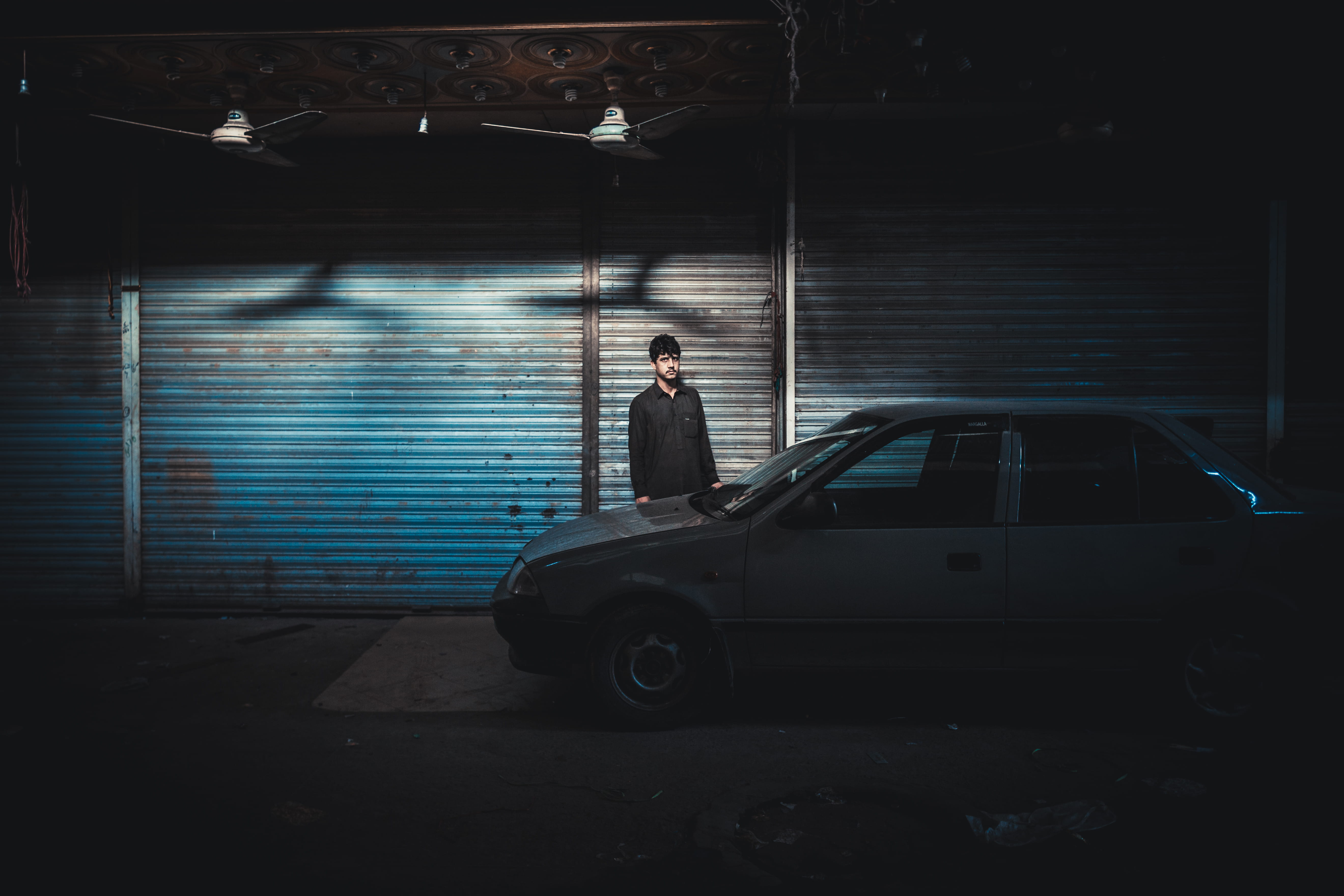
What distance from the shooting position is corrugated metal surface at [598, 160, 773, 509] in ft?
21.4

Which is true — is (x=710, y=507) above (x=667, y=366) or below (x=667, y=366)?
below

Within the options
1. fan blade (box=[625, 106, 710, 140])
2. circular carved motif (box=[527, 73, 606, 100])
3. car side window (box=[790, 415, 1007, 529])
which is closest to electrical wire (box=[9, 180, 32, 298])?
circular carved motif (box=[527, 73, 606, 100])

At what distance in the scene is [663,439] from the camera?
18.4 feet

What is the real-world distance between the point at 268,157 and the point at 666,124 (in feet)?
9.47

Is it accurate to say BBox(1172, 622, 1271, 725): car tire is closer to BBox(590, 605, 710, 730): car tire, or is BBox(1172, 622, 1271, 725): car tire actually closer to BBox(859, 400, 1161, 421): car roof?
BBox(859, 400, 1161, 421): car roof

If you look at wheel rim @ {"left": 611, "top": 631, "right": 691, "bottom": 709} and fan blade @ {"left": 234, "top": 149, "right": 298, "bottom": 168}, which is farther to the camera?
fan blade @ {"left": 234, "top": 149, "right": 298, "bottom": 168}

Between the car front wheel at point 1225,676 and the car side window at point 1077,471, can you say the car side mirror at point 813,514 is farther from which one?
the car front wheel at point 1225,676

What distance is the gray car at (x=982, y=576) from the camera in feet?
12.2

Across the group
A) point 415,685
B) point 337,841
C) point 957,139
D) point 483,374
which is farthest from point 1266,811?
point 483,374

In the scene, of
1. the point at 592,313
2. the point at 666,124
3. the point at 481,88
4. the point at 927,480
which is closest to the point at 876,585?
the point at 927,480

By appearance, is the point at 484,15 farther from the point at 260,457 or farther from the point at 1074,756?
the point at 1074,756

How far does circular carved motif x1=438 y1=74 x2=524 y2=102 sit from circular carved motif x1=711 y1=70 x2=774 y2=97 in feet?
4.92

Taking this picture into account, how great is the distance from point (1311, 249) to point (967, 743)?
220 inches

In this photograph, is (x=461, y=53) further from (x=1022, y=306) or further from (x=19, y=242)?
(x=1022, y=306)
